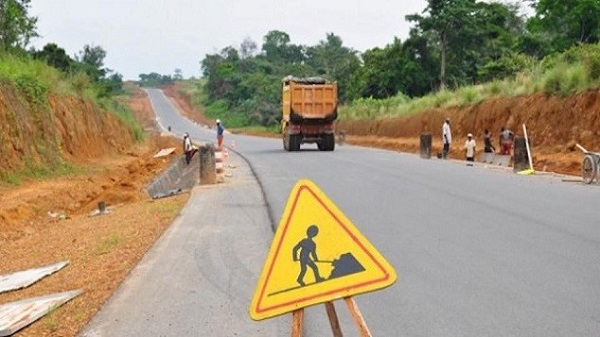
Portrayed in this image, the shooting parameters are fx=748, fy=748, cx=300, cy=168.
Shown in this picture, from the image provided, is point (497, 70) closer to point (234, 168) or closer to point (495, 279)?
point (234, 168)

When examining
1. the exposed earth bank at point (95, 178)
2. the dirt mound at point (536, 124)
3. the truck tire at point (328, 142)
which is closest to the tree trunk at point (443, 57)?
the exposed earth bank at point (95, 178)

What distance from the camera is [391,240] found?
10.1m

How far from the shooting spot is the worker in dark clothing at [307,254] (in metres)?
4.59

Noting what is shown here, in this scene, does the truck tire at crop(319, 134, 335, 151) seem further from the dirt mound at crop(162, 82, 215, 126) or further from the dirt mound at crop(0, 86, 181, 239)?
the dirt mound at crop(162, 82, 215, 126)

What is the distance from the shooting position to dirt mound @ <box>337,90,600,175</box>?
80.6ft

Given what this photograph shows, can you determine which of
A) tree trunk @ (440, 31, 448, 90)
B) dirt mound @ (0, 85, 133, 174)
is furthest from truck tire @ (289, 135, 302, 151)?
tree trunk @ (440, 31, 448, 90)

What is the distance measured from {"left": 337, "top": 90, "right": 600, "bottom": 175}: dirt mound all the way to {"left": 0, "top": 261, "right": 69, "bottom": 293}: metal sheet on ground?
16525 millimetres

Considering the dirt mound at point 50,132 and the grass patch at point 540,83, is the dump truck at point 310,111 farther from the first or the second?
the dirt mound at point 50,132

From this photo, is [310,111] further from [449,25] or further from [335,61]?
[335,61]

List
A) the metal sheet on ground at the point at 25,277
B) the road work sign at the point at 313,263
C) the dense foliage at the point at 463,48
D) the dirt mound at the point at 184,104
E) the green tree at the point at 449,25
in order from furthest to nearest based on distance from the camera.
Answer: the dirt mound at the point at 184,104
the green tree at the point at 449,25
the dense foliage at the point at 463,48
the metal sheet on ground at the point at 25,277
the road work sign at the point at 313,263

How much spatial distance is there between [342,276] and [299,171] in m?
17.5

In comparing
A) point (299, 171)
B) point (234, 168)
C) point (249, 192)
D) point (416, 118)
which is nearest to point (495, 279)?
point (249, 192)

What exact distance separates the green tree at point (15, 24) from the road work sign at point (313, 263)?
32.2m

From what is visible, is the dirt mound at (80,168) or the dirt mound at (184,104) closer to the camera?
the dirt mound at (80,168)
